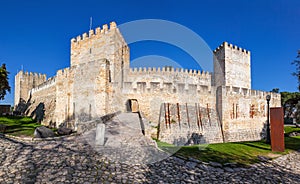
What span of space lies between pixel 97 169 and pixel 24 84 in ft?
135

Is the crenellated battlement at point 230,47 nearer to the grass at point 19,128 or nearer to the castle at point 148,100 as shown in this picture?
the castle at point 148,100

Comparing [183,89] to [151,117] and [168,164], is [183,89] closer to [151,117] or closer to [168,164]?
[151,117]

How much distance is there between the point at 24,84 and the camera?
1540 inches

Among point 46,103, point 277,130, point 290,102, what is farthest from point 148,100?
point 290,102

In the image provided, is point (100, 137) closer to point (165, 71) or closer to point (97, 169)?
point (97, 169)

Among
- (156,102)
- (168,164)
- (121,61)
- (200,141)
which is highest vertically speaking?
(121,61)

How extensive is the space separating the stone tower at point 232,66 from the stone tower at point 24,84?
3633cm

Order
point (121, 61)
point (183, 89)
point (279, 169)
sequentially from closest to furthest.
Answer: point (279, 169) < point (183, 89) < point (121, 61)

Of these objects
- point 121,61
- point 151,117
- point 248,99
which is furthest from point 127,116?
point 248,99

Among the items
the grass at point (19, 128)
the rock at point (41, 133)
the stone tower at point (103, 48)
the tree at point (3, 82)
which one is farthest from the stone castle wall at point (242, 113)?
the tree at point (3, 82)

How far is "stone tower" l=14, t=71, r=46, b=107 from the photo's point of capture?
3820 centimetres

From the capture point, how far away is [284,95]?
43.2m

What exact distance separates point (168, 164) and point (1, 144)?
7353mm

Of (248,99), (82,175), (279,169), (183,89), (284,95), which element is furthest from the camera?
(284,95)
